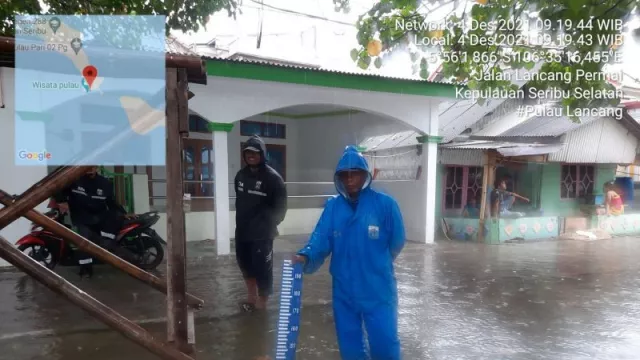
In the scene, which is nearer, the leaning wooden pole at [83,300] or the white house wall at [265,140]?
the leaning wooden pole at [83,300]

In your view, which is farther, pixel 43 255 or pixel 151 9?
pixel 43 255

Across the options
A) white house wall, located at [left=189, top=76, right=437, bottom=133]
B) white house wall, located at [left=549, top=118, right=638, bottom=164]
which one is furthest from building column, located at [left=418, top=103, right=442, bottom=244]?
white house wall, located at [left=549, top=118, right=638, bottom=164]

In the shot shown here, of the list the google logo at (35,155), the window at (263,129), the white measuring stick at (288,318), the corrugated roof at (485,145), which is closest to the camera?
the white measuring stick at (288,318)

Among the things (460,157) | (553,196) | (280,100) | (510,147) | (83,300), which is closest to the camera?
(83,300)

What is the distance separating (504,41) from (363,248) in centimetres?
296

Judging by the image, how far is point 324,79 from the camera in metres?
7.69

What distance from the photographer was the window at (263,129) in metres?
12.3

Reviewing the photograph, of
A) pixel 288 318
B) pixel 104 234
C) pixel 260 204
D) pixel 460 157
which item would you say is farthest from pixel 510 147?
pixel 288 318

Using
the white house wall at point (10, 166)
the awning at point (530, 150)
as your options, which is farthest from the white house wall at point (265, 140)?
the awning at point (530, 150)

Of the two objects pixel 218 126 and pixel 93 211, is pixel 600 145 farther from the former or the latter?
pixel 93 211

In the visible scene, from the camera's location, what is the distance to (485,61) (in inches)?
181

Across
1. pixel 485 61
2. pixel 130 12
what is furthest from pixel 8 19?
pixel 485 61
